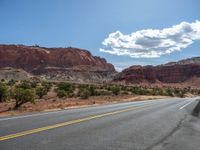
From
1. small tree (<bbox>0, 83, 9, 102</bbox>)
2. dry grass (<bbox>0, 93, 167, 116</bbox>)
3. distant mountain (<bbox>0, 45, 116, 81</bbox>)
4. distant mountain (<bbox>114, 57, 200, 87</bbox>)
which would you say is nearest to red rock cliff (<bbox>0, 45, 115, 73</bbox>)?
distant mountain (<bbox>0, 45, 116, 81</bbox>)

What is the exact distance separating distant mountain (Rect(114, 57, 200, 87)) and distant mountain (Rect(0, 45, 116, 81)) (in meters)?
11.0

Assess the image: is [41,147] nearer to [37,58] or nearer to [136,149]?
[136,149]

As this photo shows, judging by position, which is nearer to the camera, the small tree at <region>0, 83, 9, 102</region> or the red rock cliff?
the small tree at <region>0, 83, 9, 102</region>

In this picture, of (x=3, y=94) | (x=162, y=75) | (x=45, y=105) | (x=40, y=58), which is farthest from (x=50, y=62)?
(x=45, y=105)

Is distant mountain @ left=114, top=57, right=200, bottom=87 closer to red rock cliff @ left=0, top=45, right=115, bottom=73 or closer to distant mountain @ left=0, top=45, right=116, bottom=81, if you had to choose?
distant mountain @ left=0, top=45, right=116, bottom=81

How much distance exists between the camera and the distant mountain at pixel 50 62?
15338cm

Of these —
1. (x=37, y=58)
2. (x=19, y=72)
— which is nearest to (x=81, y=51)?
(x=37, y=58)

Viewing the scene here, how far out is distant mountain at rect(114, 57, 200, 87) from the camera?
499 ft

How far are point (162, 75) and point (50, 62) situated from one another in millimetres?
58892

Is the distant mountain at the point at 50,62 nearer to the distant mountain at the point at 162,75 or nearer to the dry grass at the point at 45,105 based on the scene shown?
the distant mountain at the point at 162,75

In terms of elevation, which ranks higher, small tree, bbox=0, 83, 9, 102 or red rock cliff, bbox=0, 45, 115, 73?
Result: red rock cliff, bbox=0, 45, 115, 73

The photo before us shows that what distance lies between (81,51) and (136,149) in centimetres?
18066

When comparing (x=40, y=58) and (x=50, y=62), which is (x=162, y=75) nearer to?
(x=50, y=62)

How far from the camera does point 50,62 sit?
168 metres
